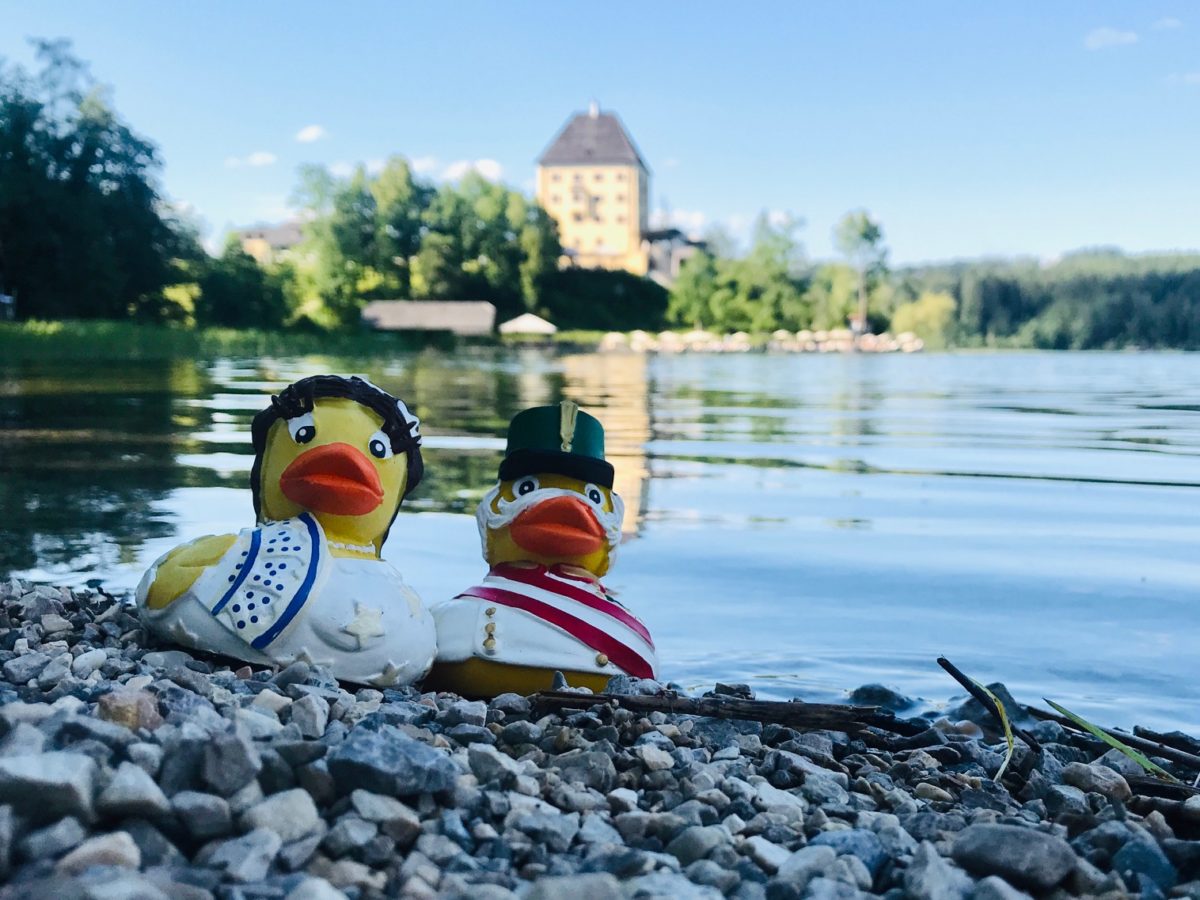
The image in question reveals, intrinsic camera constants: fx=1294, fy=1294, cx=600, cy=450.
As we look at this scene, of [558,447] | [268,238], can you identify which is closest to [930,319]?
[268,238]

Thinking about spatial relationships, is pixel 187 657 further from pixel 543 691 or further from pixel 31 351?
pixel 31 351

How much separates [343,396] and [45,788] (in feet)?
5.50

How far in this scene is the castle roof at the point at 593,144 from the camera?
106 meters

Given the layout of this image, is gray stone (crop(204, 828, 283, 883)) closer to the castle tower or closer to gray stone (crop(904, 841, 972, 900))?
gray stone (crop(904, 841, 972, 900))

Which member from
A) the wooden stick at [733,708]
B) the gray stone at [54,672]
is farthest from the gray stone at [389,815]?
the gray stone at [54,672]

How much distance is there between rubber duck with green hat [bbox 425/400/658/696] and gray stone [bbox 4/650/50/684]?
0.85 metres

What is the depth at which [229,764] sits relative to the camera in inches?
66.5

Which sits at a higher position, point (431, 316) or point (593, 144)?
point (593, 144)

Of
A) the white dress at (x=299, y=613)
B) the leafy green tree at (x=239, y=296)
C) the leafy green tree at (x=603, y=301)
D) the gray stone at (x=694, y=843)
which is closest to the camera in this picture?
the gray stone at (x=694, y=843)

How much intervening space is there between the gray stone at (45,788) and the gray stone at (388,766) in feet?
1.07

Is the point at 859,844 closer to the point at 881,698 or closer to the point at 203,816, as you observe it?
the point at 203,816

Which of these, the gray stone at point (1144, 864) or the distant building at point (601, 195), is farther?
the distant building at point (601, 195)

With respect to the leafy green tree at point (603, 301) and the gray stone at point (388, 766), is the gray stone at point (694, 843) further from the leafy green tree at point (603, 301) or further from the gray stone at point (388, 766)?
the leafy green tree at point (603, 301)

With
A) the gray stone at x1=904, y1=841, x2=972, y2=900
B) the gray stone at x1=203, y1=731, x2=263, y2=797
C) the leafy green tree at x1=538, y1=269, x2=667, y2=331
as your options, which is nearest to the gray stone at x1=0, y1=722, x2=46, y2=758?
the gray stone at x1=203, y1=731, x2=263, y2=797
